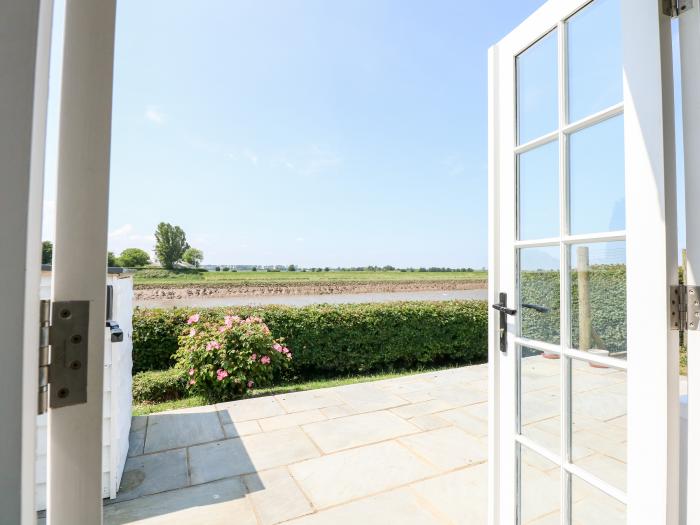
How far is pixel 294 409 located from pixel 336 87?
7.99m

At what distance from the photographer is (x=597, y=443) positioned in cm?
112

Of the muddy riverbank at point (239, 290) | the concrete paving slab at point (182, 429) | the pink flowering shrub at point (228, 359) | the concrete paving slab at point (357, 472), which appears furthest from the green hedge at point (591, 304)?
the muddy riverbank at point (239, 290)

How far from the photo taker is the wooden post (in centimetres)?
116

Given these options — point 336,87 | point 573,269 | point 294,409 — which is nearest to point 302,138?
point 336,87

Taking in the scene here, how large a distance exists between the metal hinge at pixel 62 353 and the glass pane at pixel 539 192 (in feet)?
4.56

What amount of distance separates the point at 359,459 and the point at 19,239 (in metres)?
2.51

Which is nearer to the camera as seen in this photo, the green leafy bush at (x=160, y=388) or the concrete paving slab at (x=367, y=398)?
the concrete paving slab at (x=367, y=398)

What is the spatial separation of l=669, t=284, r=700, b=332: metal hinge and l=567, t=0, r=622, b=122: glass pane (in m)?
0.59

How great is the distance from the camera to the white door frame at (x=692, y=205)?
871mm

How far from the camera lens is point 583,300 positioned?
1.18m

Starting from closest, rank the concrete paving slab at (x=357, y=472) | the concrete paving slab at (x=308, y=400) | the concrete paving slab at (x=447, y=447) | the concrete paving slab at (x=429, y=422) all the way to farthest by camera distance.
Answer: the concrete paving slab at (x=357, y=472)
the concrete paving slab at (x=447, y=447)
the concrete paving slab at (x=429, y=422)
the concrete paving slab at (x=308, y=400)

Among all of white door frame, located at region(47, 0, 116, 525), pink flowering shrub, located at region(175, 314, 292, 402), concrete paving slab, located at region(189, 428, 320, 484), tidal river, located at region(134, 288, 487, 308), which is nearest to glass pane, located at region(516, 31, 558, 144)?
white door frame, located at region(47, 0, 116, 525)

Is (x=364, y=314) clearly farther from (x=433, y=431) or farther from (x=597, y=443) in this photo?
(x=597, y=443)

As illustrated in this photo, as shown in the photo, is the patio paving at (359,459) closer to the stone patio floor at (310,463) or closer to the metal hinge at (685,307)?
the stone patio floor at (310,463)
